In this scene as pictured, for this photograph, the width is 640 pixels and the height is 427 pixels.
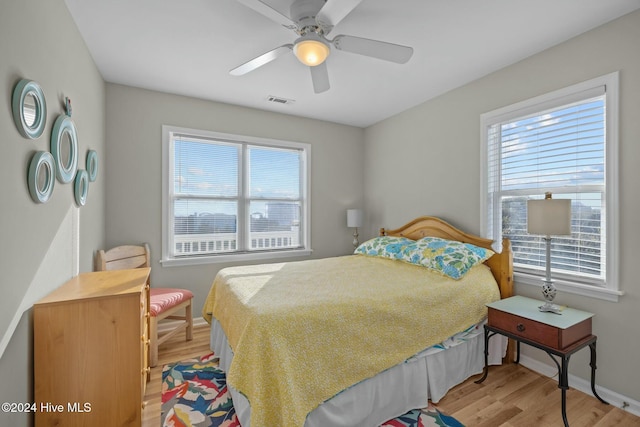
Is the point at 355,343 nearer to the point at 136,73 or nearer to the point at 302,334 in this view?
the point at 302,334

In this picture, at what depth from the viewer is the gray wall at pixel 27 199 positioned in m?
1.21

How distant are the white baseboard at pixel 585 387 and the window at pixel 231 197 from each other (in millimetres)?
2687

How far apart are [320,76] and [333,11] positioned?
706mm

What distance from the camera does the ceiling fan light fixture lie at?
1.91m

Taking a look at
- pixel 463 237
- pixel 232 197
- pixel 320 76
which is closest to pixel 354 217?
pixel 463 237

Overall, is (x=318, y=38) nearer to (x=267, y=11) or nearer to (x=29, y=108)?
(x=267, y=11)

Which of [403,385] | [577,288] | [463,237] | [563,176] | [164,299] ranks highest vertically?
[563,176]

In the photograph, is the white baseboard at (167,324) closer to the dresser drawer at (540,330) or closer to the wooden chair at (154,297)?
the wooden chair at (154,297)

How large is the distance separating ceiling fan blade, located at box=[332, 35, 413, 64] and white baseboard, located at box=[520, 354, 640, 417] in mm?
2627

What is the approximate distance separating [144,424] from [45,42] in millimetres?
2294

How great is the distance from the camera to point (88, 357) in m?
1.53

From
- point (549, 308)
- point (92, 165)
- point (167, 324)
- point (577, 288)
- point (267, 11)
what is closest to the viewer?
point (267, 11)

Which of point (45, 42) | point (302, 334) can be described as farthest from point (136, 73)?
point (302, 334)

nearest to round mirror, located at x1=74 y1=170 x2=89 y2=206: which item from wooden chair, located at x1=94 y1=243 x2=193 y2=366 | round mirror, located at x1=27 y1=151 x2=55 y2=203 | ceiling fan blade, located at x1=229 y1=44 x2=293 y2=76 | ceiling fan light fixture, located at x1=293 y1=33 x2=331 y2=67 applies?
round mirror, located at x1=27 y1=151 x2=55 y2=203
